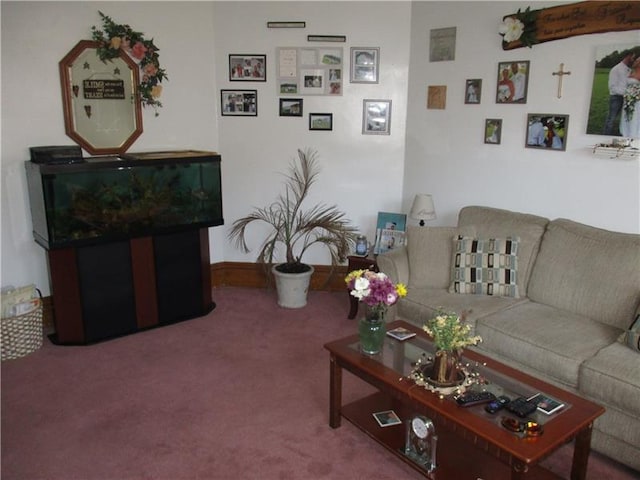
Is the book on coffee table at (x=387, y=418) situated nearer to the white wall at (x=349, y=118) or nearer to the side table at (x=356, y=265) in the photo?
the side table at (x=356, y=265)

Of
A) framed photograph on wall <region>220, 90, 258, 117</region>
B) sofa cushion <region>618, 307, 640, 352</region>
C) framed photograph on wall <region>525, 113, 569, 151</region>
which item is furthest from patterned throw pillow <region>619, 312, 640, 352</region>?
framed photograph on wall <region>220, 90, 258, 117</region>

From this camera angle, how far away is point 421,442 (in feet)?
7.72

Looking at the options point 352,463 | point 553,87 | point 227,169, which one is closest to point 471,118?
point 553,87

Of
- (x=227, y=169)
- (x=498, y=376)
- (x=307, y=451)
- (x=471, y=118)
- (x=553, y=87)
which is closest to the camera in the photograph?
(x=498, y=376)

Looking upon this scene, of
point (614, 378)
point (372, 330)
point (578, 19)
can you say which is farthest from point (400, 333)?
point (578, 19)

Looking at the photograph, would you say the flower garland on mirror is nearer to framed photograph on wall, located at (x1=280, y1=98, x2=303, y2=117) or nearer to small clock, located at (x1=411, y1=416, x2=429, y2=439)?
framed photograph on wall, located at (x1=280, y1=98, x2=303, y2=117)

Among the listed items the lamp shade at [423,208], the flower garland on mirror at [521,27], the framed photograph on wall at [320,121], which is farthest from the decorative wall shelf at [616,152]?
the framed photograph on wall at [320,121]

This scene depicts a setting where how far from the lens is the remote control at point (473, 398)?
86.0 inches

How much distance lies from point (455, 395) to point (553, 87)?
225 centimetres

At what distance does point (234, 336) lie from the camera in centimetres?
388

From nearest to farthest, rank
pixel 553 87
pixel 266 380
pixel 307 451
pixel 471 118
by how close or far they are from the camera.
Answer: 1. pixel 307 451
2. pixel 266 380
3. pixel 553 87
4. pixel 471 118

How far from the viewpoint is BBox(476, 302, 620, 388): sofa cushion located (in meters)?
2.66

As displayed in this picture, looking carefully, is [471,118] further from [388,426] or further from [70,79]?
[70,79]

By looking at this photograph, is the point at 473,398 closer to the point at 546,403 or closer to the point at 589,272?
the point at 546,403
